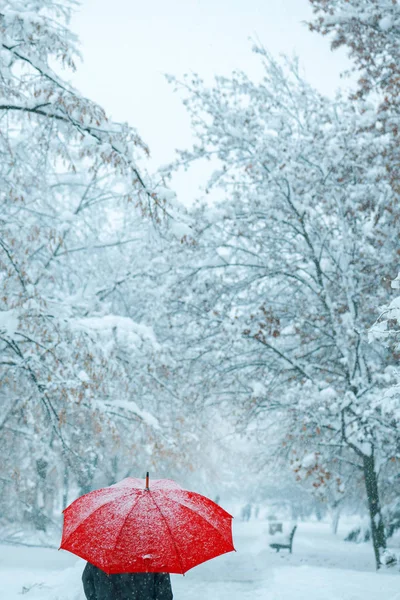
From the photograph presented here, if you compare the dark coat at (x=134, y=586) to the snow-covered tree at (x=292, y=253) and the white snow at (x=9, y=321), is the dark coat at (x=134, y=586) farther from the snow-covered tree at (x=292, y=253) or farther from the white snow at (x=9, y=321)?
the snow-covered tree at (x=292, y=253)

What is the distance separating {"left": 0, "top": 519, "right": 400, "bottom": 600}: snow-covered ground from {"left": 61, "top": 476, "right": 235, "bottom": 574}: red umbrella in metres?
3.50

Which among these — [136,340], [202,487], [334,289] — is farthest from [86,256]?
[202,487]

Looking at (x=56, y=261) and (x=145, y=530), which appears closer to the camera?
(x=145, y=530)

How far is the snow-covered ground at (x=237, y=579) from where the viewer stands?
6.19 meters

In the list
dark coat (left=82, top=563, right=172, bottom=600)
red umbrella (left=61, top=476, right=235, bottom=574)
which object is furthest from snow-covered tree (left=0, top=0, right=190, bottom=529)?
dark coat (left=82, top=563, right=172, bottom=600)

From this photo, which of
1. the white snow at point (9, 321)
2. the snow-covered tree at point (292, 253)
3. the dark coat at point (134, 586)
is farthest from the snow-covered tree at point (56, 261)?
the dark coat at point (134, 586)

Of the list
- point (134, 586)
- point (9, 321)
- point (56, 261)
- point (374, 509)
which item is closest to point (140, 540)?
point (134, 586)

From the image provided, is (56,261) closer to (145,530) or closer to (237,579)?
(237,579)

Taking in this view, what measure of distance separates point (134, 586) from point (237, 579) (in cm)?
698

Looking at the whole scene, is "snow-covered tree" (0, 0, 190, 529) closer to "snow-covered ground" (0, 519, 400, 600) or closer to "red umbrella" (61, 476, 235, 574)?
"snow-covered ground" (0, 519, 400, 600)

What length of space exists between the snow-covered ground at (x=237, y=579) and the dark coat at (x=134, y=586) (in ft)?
12.1

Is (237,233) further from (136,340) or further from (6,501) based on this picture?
(6,501)

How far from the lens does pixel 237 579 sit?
8789mm

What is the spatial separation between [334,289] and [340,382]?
1.75m
